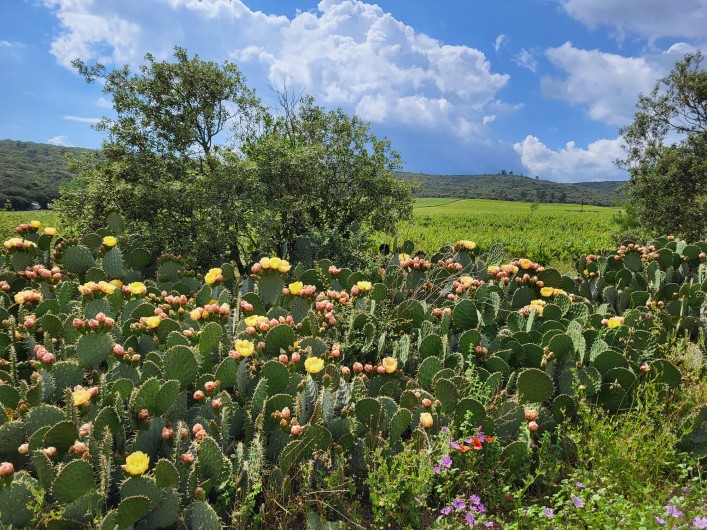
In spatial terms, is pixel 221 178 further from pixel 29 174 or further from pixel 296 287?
pixel 29 174

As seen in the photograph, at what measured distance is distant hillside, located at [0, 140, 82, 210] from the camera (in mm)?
45688

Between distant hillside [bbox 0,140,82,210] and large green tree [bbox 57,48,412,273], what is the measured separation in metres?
19.7

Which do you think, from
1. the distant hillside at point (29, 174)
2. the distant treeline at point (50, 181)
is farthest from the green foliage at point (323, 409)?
the distant hillside at point (29, 174)

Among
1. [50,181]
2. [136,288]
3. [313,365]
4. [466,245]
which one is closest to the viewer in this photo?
[313,365]

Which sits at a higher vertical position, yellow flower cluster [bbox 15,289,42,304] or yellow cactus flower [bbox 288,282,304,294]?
yellow cactus flower [bbox 288,282,304,294]

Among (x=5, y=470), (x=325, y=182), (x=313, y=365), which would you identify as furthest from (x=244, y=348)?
(x=325, y=182)

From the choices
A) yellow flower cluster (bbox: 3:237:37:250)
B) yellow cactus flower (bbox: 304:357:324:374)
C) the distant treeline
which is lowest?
yellow cactus flower (bbox: 304:357:324:374)

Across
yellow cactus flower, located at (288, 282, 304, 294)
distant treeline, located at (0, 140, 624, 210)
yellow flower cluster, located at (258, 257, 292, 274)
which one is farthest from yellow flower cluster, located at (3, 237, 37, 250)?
distant treeline, located at (0, 140, 624, 210)

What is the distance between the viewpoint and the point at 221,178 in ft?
19.3

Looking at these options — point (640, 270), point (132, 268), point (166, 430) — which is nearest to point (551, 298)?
point (640, 270)

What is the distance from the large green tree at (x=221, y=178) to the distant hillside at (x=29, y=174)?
19741 mm

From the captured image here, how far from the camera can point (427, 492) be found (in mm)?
2080

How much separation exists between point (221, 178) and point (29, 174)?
221ft

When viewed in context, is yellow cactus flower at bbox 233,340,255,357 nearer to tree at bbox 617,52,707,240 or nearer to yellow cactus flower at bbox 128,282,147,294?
yellow cactus flower at bbox 128,282,147,294
